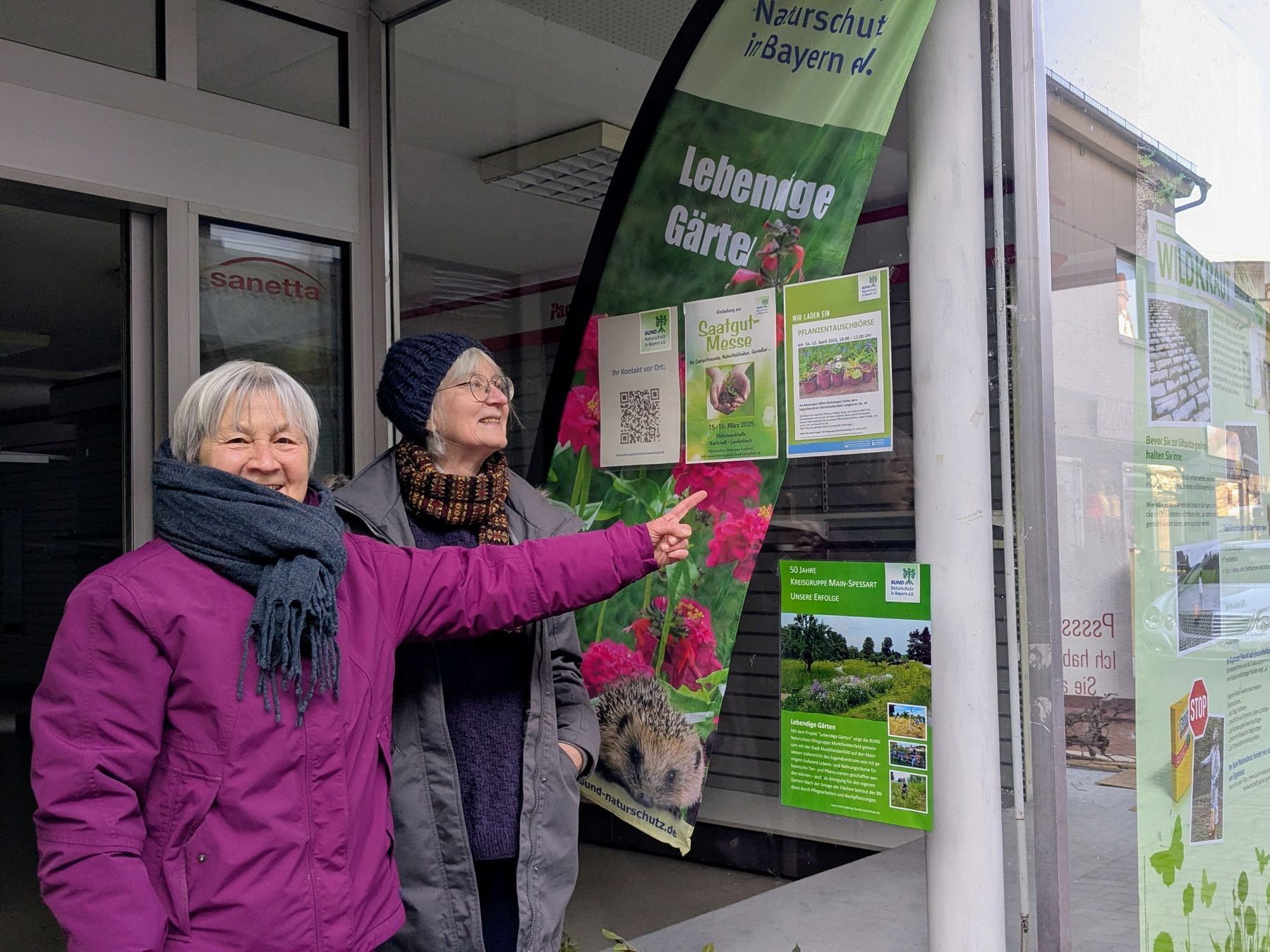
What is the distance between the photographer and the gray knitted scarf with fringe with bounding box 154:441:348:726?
1629 mm

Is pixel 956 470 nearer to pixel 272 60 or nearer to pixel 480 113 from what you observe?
pixel 480 113

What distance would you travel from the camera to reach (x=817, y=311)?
2430 millimetres

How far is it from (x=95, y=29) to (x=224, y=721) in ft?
6.96

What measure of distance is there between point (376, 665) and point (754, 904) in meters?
1.31

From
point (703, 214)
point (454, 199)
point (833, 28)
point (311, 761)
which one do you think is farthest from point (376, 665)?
point (454, 199)

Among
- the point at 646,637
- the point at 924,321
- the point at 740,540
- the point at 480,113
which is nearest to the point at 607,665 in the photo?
the point at 646,637

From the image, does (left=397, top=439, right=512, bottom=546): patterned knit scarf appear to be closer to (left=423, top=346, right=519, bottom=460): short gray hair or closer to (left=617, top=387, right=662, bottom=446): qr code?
(left=423, top=346, right=519, bottom=460): short gray hair

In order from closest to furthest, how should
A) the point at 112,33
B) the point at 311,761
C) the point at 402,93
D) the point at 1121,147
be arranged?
1. the point at 311,761
2. the point at 1121,147
3. the point at 112,33
4. the point at 402,93

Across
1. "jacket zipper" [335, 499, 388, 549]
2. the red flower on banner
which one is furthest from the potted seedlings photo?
"jacket zipper" [335, 499, 388, 549]

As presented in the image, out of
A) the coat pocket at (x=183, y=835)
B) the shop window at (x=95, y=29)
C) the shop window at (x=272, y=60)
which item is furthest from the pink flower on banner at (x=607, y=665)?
the shop window at (x=95, y=29)

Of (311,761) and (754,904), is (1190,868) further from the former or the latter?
(311,761)

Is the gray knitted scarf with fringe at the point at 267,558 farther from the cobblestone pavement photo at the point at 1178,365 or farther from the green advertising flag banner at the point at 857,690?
the cobblestone pavement photo at the point at 1178,365

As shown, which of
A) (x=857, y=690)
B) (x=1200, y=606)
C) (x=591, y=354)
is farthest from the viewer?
(x=591, y=354)

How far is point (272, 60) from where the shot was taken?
129 inches
